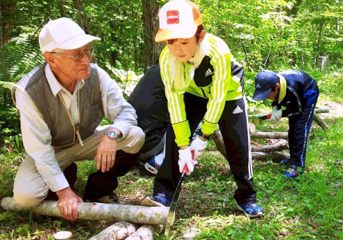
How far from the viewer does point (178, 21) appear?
91.0 inches

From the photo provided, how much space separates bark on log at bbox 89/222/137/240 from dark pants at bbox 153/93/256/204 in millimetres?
434

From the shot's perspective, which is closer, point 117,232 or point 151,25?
point 117,232

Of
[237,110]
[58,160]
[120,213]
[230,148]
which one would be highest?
[237,110]

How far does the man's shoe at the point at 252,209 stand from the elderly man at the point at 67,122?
3.64 ft

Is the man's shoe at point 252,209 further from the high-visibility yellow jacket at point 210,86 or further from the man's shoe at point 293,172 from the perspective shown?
the man's shoe at point 293,172

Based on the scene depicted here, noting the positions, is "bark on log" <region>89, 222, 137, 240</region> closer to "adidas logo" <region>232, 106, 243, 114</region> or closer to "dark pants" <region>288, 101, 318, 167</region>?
"adidas logo" <region>232, 106, 243, 114</region>

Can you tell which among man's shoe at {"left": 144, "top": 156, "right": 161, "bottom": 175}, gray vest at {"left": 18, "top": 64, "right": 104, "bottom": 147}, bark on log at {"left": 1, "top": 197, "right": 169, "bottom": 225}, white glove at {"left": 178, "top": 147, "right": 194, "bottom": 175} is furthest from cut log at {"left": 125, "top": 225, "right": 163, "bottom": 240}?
man's shoe at {"left": 144, "top": 156, "right": 161, "bottom": 175}

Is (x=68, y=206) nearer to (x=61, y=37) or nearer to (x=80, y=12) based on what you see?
(x=61, y=37)

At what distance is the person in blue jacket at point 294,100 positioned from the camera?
3.83m

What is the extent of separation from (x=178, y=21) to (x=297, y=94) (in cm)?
222

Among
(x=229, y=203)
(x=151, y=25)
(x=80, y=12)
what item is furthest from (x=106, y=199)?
(x=151, y=25)

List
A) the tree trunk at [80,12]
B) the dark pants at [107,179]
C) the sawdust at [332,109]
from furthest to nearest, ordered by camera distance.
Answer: the sawdust at [332,109], the tree trunk at [80,12], the dark pants at [107,179]

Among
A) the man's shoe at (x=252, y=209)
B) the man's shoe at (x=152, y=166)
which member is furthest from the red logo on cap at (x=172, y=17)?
the man's shoe at (x=152, y=166)

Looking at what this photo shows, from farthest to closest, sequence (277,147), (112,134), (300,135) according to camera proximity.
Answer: (277,147)
(300,135)
(112,134)
